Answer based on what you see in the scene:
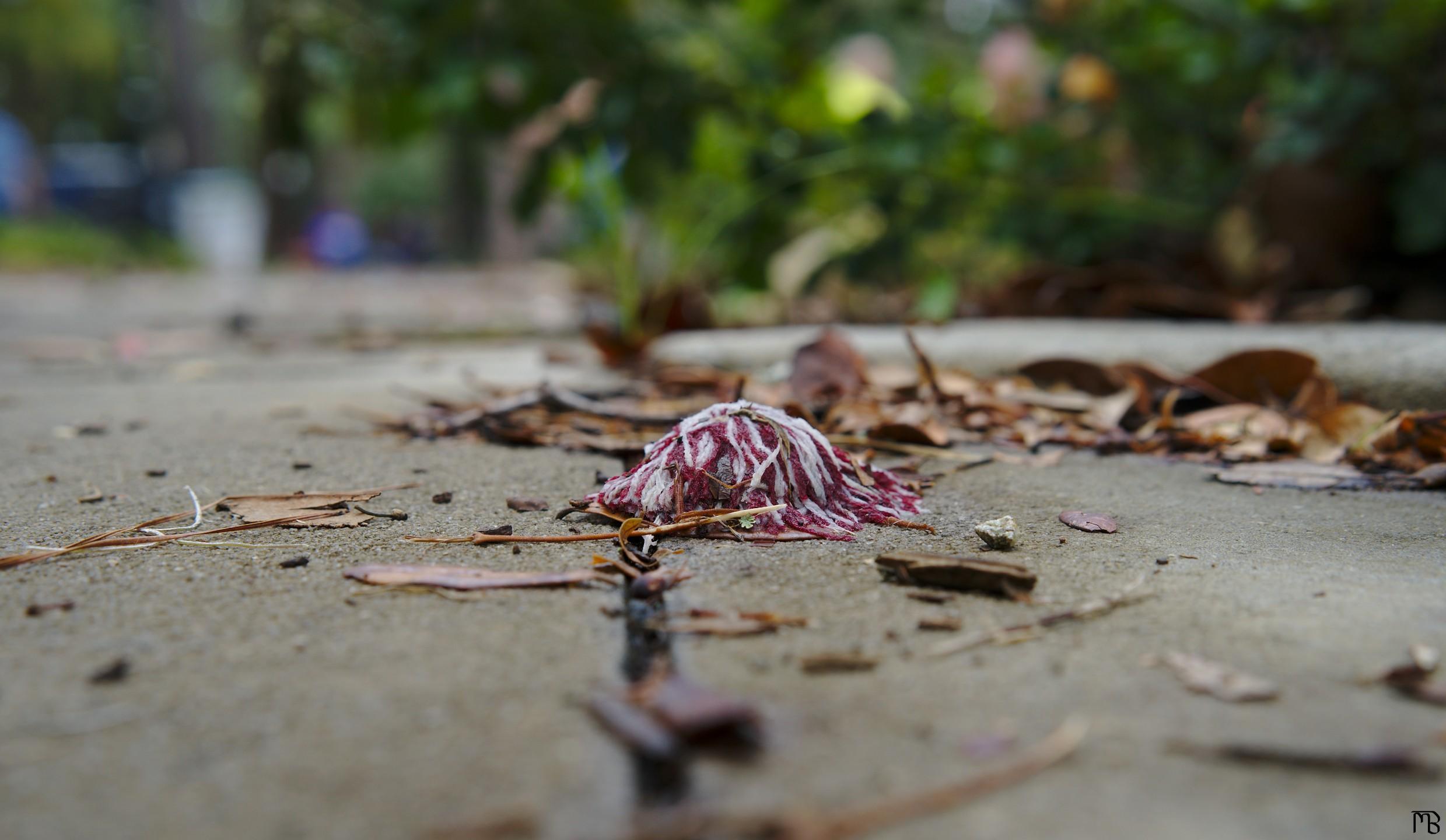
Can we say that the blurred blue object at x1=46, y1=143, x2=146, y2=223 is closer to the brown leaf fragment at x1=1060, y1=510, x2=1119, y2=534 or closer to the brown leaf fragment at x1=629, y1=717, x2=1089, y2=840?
the brown leaf fragment at x1=1060, y1=510, x2=1119, y2=534

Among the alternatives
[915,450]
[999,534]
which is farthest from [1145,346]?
[999,534]

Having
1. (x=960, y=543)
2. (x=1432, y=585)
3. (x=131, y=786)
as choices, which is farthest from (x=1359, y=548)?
(x=131, y=786)

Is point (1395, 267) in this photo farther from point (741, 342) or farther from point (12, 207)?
point (12, 207)

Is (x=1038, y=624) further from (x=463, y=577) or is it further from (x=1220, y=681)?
(x=463, y=577)

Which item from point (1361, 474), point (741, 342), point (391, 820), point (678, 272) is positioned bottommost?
point (391, 820)

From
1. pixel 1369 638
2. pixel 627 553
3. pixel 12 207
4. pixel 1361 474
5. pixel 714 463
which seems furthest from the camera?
pixel 12 207

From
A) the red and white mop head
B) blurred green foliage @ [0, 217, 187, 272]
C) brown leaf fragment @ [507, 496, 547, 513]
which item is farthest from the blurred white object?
the red and white mop head
